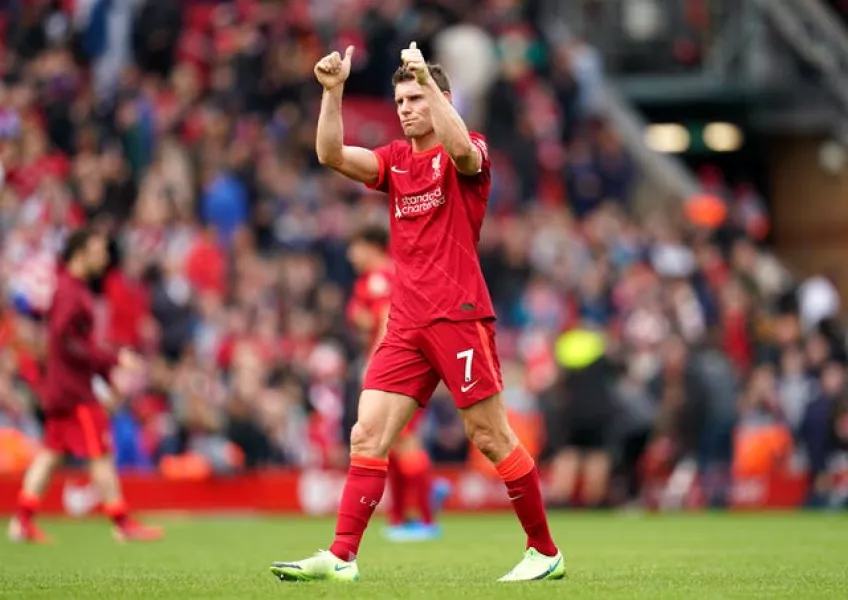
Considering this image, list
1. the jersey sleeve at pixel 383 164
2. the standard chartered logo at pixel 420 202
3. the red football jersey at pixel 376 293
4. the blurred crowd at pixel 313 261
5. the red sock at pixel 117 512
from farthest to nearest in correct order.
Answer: the blurred crowd at pixel 313 261
the red football jersey at pixel 376 293
the red sock at pixel 117 512
the jersey sleeve at pixel 383 164
the standard chartered logo at pixel 420 202

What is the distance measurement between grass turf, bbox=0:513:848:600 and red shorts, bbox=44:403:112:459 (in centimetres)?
74

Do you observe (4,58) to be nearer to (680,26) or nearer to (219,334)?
(219,334)

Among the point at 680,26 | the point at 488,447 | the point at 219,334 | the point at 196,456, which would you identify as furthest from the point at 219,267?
the point at 488,447

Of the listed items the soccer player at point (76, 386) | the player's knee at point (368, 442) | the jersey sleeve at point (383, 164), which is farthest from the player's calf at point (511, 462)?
the soccer player at point (76, 386)

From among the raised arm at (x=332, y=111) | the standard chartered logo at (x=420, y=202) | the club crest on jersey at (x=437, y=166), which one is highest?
the raised arm at (x=332, y=111)

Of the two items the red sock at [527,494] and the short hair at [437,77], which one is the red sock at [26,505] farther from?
the short hair at [437,77]

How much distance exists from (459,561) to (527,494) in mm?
2422

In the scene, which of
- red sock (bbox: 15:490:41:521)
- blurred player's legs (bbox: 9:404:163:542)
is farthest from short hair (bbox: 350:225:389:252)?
red sock (bbox: 15:490:41:521)

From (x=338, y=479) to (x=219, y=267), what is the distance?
337cm

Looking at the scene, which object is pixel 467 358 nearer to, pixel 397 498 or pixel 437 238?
pixel 437 238

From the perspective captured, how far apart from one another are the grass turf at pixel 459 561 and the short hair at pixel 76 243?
7.35 feet

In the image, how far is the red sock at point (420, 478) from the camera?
619 inches

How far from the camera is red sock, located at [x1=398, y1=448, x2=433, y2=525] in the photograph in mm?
15719

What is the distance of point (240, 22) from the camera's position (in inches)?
1037
